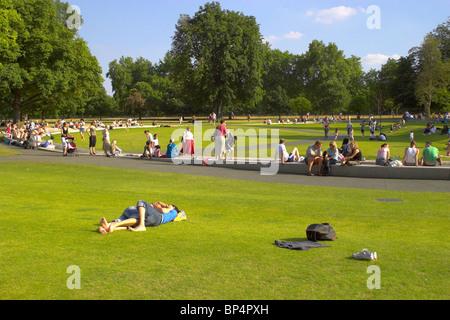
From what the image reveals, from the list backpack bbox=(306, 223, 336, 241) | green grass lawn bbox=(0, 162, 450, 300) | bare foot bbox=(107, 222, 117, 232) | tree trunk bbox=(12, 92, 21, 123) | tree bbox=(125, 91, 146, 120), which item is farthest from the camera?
tree bbox=(125, 91, 146, 120)

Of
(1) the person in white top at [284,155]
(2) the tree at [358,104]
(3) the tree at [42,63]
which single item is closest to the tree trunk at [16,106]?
(3) the tree at [42,63]

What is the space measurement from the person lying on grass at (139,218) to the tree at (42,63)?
147ft

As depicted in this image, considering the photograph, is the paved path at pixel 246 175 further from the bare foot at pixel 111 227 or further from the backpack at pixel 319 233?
the bare foot at pixel 111 227

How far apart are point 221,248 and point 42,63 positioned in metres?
52.1

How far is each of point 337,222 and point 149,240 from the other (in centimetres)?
430

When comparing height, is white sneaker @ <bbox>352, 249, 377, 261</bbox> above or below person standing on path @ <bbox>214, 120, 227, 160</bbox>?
below

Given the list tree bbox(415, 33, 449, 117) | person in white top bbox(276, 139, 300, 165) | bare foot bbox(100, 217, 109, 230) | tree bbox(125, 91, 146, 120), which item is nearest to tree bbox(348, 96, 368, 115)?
tree bbox(415, 33, 449, 117)

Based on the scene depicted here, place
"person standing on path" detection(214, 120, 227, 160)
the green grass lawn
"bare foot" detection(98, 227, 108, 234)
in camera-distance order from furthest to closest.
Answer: "person standing on path" detection(214, 120, 227, 160) → "bare foot" detection(98, 227, 108, 234) → the green grass lawn

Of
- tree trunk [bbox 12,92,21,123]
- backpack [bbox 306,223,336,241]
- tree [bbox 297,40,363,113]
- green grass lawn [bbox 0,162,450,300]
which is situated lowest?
green grass lawn [bbox 0,162,450,300]

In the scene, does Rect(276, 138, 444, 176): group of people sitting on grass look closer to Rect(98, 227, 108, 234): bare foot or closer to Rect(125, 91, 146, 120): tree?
Rect(98, 227, 108, 234): bare foot

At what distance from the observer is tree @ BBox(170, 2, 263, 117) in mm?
69625

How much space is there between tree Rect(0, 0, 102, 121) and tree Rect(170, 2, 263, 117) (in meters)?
17.0
